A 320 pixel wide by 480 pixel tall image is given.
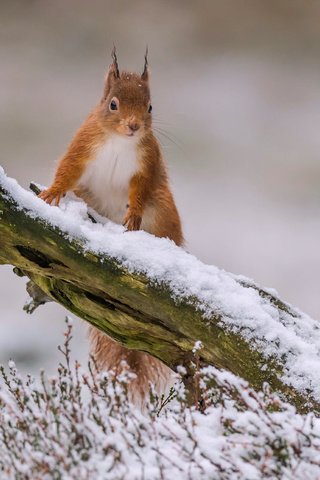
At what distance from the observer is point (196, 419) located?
9.22 feet

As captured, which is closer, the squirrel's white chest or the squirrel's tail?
the squirrel's white chest

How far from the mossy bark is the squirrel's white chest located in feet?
2.39

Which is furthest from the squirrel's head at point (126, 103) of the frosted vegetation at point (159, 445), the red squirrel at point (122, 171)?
the frosted vegetation at point (159, 445)

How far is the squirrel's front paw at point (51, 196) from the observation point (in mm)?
4251

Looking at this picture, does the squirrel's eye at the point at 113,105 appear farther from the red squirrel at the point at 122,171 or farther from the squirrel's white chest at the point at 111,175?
the squirrel's white chest at the point at 111,175

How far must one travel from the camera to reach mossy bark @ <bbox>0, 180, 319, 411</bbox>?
3.54 meters

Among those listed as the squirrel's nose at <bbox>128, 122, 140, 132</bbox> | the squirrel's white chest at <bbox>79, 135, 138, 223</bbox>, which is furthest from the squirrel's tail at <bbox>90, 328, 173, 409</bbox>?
the squirrel's nose at <bbox>128, 122, 140, 132</bbox>

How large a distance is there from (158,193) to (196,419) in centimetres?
190

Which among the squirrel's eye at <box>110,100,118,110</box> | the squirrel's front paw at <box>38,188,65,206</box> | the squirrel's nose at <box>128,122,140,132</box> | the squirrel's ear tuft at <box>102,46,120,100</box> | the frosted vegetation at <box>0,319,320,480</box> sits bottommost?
the frosted vegetation at <box>0,319,320,480</box>

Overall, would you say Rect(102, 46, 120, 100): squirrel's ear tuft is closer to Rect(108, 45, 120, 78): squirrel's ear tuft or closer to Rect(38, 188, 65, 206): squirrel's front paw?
Rect(108, 45, 120, 78): squirrel's ear tuft

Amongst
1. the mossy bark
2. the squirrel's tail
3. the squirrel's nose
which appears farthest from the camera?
the squirrel's tail

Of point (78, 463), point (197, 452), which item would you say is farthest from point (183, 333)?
point (78, 463)

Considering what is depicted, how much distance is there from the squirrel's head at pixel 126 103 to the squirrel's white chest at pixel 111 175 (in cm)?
9

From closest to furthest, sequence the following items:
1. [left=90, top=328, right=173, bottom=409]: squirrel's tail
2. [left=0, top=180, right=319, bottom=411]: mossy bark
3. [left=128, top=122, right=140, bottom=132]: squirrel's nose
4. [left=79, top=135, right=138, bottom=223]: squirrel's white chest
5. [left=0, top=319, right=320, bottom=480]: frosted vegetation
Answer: [left=0, top=319, right=320, bottom=480]: frosted vegetation, [left=0, top=180, right=319, bottom=411]: mossy bark, [left=128, top=122, right=140, bottom=132]: squirrel's nose, [left=79, top=135, right=138, bottom=223]: squirrel's white chest, [left=90, top=328, right=173, bottom=409]: squirrel's tail
